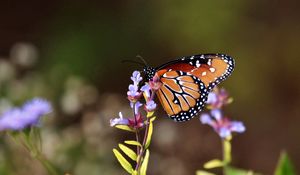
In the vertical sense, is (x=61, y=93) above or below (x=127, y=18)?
below

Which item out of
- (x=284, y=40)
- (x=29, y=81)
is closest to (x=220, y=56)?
(x=29, y=81)

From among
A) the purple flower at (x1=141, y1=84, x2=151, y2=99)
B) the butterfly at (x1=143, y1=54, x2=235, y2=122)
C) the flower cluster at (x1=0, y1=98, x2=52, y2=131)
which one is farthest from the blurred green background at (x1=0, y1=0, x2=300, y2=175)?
the purple flower at (x1=141, y1=84, x2=151, y2=99)

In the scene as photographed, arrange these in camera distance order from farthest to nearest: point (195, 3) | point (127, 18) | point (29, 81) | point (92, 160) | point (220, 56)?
point (127, 18), point (195, 3), point (29, 81), point (92, 160), point (220, 56)

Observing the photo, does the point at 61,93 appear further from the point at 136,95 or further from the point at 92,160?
the point at 136,95

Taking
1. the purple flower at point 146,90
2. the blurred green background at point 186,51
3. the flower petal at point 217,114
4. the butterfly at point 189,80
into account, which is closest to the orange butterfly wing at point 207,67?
the butterfly at point 189,80

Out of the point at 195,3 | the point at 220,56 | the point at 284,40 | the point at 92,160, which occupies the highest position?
the point at 195,3

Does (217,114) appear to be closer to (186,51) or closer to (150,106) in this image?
(150,106)

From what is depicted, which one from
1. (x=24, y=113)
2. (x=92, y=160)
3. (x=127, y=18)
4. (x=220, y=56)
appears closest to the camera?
(x=24, y=113)
